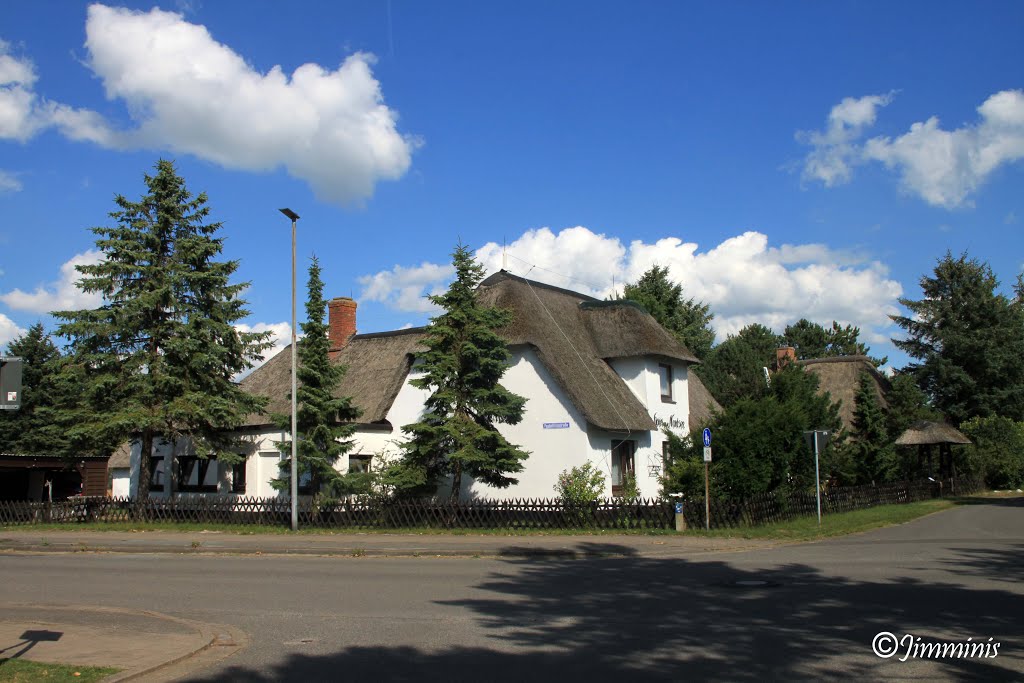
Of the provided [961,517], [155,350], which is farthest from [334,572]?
[961,517]

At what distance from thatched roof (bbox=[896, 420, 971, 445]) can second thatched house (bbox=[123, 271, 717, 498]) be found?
11.7m

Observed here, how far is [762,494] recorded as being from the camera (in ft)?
81.9

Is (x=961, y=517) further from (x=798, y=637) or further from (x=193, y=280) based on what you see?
(x=193, y=280)

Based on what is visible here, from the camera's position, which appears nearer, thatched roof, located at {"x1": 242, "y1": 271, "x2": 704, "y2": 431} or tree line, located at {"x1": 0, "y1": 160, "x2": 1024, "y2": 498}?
tree line, located at {"x1": 0, "y1": 160, "x2": 1024, "y2": 498}

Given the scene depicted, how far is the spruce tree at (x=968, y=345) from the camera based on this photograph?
186 feet

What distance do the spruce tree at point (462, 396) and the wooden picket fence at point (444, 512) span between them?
41.9 inches

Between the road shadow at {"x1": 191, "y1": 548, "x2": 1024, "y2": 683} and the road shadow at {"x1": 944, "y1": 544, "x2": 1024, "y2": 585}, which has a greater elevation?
the road shadow at {"x1": 191, "y1": 548, "x2": 1024, "y2": 683}

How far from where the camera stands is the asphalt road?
8086mm

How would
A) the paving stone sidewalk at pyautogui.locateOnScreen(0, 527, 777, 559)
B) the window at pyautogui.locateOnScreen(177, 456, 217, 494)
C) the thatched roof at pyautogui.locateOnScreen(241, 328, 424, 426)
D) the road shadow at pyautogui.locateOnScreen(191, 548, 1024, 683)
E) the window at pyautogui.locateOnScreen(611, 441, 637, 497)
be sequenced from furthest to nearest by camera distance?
the window at pyautogui.locateOnScreen(177, 456, 217, 494), the thatched roof at pyautogui.locateOnScreen(241, 328, 424, 426), the window at pyautogui.locateOnScreen(611, 441, 637, 497), the paving stone sidewalk at pyautogui.locateOnScreen(0, 527, 777, 559), the road shadow at pyautogui.locateOnScreen(191, 548, 1024, 683)

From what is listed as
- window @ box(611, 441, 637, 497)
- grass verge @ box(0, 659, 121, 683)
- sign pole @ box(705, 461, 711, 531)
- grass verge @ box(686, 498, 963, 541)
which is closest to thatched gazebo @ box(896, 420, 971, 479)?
grass verge @ box(686, 498, 963, 541)

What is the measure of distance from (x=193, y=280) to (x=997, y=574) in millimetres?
26140

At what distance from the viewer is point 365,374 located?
35656 mm

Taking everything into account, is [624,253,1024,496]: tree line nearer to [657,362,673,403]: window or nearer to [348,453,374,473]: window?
[657,362,673,403]: window

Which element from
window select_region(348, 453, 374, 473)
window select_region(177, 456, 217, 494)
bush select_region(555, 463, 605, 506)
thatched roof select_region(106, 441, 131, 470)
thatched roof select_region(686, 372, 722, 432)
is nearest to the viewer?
bush select_region(555, 463, 605, 506)
